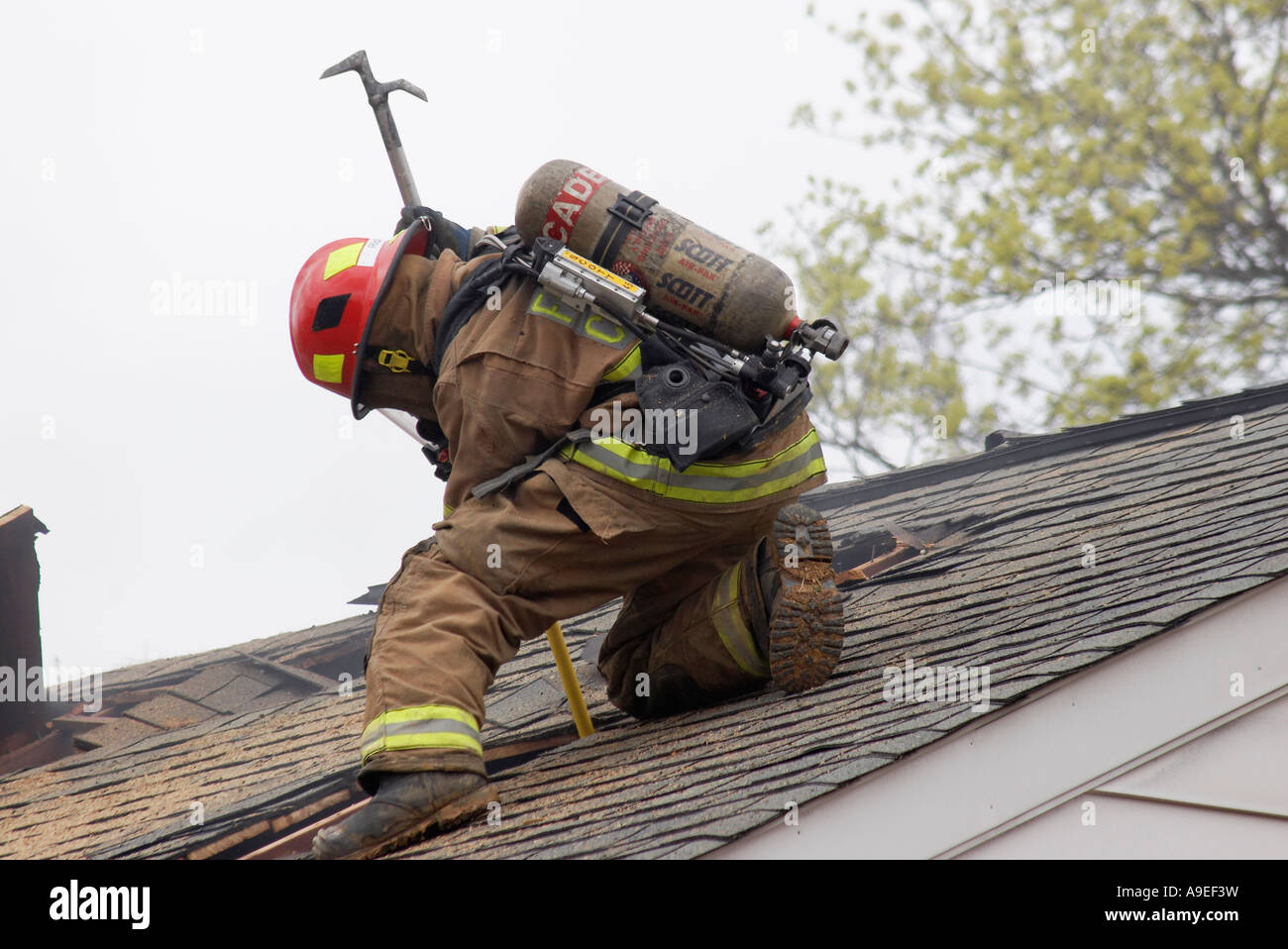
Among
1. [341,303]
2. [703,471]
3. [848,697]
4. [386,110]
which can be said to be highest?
[386,110]

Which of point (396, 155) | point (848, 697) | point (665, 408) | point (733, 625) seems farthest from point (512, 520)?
point (396, 155)

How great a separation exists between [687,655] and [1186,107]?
46.0ft

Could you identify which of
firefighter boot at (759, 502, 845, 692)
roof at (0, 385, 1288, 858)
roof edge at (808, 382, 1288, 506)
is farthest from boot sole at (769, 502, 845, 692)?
roof edge at (808, 382, 1288, 506)

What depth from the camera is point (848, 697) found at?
3.46 metres

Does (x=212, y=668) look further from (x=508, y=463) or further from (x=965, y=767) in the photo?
(x=965, y=767)

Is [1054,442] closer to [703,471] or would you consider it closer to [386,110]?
[703,471]

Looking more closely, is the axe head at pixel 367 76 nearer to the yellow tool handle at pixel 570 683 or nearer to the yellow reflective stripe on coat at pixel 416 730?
the yellow tool handle at pixel 570 683

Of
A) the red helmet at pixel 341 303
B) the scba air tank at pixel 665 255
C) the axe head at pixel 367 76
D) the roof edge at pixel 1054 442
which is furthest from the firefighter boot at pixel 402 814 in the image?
the roof edge at pixel 1054 442

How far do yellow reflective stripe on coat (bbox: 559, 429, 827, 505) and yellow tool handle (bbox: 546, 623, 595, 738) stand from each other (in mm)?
644

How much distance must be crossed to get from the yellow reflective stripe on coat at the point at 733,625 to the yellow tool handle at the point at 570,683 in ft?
1.60

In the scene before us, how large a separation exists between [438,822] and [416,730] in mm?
219

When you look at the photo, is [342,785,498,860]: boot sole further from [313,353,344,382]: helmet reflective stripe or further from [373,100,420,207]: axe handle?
[373,100,420,207]: axe handle

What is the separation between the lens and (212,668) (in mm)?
7004
